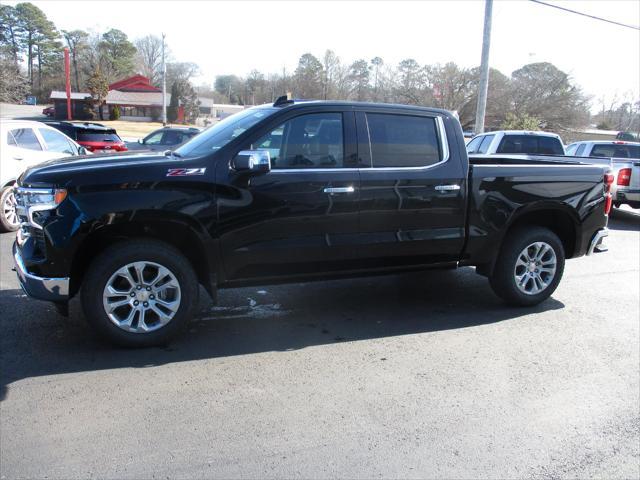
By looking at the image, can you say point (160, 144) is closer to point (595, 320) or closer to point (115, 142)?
point (115, 142)

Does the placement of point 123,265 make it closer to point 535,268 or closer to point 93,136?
point 535,268

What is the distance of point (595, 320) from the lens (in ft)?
17.8

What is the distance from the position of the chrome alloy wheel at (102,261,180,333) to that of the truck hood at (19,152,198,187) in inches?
27.4

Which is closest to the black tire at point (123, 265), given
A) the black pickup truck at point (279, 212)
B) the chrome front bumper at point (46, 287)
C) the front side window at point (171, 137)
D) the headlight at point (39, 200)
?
the black pickup truck at point (279, 212)

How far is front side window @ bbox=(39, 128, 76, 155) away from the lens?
376 inches

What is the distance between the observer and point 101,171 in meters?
4.04

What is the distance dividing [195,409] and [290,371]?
0.84m

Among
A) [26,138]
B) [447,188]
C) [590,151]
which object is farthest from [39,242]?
[590,151]

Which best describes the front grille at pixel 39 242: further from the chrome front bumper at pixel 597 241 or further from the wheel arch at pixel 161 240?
the chrome front bumper at pixel 597 241

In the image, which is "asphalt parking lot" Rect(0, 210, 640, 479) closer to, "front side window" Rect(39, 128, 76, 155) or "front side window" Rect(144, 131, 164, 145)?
"front side window" Rect(39, 128, 76, 155)

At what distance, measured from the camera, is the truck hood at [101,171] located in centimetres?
398

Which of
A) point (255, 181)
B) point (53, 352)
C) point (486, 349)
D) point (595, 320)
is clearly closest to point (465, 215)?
point (486, 349)

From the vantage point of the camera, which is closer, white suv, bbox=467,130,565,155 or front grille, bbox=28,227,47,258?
front grille, bbox=28,227,47,258

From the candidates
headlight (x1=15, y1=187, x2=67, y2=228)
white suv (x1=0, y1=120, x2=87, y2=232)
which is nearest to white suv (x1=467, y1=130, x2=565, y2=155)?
white suv (x1=0, y1=120, x2=87, y2=232)
